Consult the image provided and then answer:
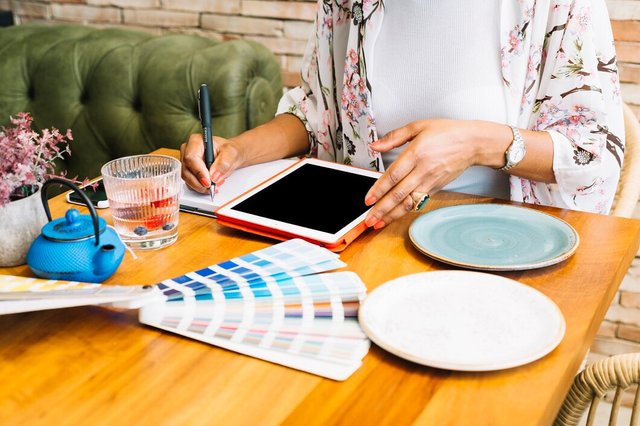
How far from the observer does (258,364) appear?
0.75 m

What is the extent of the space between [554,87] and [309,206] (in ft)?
1.59

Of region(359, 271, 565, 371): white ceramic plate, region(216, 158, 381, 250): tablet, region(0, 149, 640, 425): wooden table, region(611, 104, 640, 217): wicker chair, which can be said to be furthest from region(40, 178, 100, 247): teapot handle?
region(611, 104, 640, 217): wicker chair

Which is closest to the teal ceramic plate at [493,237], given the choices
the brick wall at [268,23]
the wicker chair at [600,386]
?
the wicker chair at [600,386]

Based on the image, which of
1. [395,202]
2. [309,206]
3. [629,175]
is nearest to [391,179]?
[395,202]

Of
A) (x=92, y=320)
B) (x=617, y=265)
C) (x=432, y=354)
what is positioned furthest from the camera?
(x=617, y=265)

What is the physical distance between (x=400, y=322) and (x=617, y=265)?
0.35 meters

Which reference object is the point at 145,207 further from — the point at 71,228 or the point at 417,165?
the point at 417,165

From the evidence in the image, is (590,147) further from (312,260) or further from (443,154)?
(312,260)

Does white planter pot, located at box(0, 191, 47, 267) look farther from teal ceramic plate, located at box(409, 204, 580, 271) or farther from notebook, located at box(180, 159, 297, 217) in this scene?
teal ceramic plate, located at box(409, 204, 580, 271)

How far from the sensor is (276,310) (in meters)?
0.82

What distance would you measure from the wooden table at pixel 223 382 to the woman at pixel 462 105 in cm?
29

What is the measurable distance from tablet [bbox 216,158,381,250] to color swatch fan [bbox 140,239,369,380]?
0.07m

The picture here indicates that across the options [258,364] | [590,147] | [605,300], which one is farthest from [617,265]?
[258,364]

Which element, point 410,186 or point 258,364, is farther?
point 410,186
